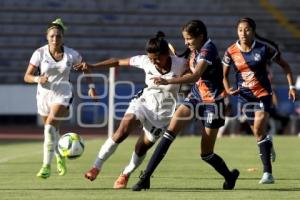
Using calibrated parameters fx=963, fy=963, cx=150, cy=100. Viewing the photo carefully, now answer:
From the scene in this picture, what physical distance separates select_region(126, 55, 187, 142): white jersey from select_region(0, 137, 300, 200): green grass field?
0.70 metres

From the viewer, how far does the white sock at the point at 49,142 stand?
11.9 metres

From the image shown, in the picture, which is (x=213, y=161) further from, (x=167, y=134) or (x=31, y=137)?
(x=31, y=137)

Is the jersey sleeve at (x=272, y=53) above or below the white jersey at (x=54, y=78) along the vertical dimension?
above

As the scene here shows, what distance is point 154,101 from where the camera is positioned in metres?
10.6

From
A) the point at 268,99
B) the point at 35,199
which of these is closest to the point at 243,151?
the point at 268,99

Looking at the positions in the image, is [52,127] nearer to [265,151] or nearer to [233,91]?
[233,91]

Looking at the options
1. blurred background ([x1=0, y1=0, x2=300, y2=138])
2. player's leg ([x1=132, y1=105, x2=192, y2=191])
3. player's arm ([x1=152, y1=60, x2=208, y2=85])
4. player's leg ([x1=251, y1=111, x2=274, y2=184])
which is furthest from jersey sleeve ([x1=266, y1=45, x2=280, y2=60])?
blurred background ([x1=0, y1=0, x2=300, y2=138])

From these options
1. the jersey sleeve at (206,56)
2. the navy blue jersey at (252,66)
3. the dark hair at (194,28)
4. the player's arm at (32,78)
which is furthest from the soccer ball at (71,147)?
the dark hair at (194,28)

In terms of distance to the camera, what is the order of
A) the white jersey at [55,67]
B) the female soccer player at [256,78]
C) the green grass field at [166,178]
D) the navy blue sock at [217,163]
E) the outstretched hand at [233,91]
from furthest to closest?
the white jersey at [55,67]
the female soccer player at [256,78]
the outstretched hand at [233,91]
the navy blue sock at [217,163]
the green grass field at [166,178]

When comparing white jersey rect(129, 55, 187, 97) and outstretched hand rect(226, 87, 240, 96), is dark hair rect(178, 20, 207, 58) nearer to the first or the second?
white jersey rect(129, 55, 187, 97)

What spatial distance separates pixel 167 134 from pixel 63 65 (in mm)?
2534

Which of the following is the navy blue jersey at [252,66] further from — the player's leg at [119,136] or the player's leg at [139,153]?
the player's leg at [119,136]

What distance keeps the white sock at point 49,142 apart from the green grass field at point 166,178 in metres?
0.30

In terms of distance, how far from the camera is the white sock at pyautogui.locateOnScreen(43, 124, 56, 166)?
11.9 m
